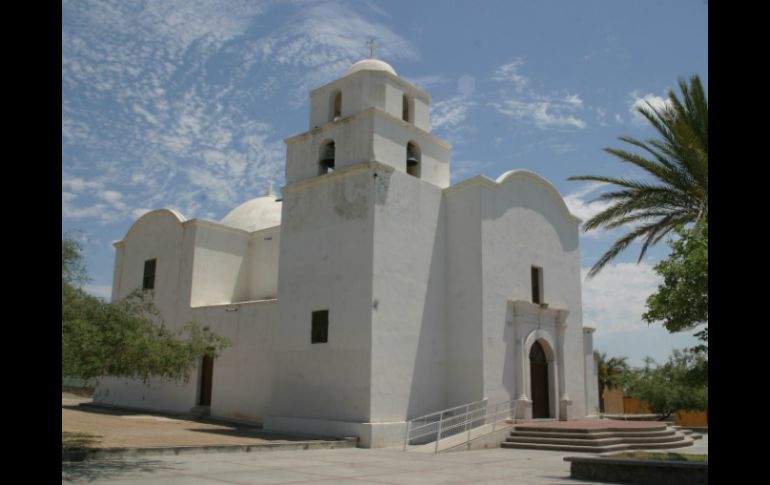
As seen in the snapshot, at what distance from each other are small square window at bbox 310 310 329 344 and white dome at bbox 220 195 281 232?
29.4 feet

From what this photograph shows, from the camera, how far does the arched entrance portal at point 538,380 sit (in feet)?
63.9

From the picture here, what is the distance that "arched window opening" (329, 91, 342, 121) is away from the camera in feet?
64.4

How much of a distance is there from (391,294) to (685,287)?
8114 millimetres

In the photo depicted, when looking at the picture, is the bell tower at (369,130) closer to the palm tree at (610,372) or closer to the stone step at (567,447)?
the stone step at (567,447)

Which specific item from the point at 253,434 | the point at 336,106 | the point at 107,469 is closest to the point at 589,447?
the point at 253,434

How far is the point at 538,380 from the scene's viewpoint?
1970 centimetres

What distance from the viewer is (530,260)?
20.1 m

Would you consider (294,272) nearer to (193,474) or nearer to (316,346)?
(316,346)

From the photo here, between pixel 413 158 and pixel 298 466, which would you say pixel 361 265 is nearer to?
pixel 413 158

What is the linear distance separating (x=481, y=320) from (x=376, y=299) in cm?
310

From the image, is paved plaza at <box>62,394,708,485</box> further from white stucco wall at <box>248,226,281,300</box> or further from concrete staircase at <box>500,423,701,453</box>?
white stucco wall at <box>248,226,281,300</box>

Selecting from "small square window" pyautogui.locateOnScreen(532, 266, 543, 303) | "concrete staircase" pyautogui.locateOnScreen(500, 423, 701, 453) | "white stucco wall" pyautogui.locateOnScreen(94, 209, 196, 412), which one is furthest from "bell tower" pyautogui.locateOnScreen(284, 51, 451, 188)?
"concrete staircase" pyautogui.locateOnScreen(500, 423, 701, 453)
